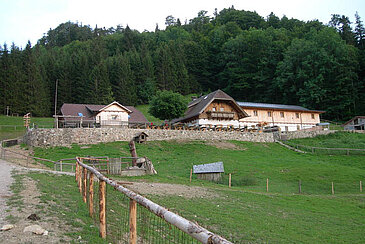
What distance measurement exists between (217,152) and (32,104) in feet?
152

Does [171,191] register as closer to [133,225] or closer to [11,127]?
[133,225]

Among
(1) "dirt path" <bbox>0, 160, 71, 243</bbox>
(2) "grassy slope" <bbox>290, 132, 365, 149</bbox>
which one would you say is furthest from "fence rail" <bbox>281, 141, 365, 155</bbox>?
(1) "dirt path" <bbox>0, 160, 71, 243</bbox>

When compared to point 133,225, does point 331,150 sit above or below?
below

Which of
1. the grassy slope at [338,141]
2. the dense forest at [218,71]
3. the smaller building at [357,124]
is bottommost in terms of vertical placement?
the grassy slope at [338,141]

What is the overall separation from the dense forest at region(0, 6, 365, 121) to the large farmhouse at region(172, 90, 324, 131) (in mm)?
15834

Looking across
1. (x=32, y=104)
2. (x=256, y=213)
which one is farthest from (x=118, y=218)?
(x=32, y=104)

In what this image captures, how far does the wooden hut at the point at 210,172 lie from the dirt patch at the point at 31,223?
16142mm

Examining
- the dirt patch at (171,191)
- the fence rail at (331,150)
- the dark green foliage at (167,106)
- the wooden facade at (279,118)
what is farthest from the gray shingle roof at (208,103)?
the dirt patch at (171,191)

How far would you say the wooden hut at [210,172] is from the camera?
24.4 metres

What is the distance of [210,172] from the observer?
80.6 ft

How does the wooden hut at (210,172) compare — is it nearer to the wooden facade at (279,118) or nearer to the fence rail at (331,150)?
the fence rail at (331,150)

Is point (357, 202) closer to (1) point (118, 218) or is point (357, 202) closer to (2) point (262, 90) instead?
(1) point (118, 218)

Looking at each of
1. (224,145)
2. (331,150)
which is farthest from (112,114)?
(331,150)

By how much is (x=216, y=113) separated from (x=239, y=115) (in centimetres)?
501
